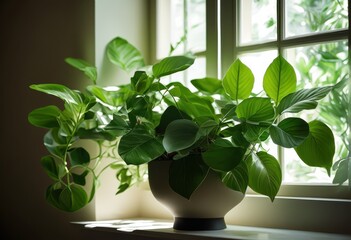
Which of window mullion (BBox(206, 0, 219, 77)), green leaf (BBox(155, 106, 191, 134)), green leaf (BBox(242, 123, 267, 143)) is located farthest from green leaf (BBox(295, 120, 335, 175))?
window mullion (BBox(206, 0, 219, 77))

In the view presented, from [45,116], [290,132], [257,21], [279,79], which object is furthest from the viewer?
[257,21]

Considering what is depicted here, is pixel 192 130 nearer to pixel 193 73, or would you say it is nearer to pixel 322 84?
pixel 322 84

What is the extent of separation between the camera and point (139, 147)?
1.86 metres

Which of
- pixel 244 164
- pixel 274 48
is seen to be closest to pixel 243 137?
pixel 244 164

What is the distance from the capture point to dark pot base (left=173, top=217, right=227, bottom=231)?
6.46 ft

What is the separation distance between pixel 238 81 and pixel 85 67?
2.24ft

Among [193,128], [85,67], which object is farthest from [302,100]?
[85,67]

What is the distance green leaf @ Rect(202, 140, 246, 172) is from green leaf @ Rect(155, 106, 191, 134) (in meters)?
0.21

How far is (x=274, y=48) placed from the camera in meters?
2.17

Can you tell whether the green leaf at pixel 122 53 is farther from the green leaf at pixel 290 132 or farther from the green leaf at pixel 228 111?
the green leaf at pixel 290 132

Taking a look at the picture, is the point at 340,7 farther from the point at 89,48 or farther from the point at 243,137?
the point at 89,48

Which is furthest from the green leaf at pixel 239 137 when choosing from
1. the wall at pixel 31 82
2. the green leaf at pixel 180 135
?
the wall at pixel 31 82

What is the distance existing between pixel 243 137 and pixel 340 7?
60 centimetres

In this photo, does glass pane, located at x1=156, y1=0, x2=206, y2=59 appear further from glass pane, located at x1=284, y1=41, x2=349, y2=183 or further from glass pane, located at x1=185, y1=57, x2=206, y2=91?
glass pane, located at x1=284, y1=41, x2=349, y2=183
